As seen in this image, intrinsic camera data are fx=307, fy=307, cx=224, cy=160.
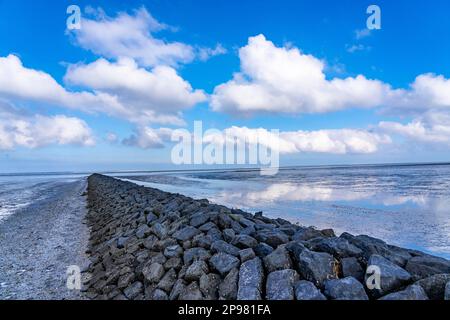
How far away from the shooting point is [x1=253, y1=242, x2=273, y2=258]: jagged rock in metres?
4.72

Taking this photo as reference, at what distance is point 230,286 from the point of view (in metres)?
4.20

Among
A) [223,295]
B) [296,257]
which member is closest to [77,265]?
[223,295]

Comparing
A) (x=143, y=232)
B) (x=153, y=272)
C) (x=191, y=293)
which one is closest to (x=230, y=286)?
(x=191, y=293)

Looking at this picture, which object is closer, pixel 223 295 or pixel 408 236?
pixel 223 295

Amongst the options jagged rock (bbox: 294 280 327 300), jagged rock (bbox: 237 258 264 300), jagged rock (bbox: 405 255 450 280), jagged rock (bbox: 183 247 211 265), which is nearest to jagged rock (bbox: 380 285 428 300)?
jagged rock (bbox: 405 255 450 280)

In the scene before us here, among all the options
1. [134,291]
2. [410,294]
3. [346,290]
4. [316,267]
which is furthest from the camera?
[134,291]

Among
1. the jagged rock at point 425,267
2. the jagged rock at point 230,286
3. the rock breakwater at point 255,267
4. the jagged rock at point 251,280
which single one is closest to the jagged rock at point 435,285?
the rock breakwater at point 255,267

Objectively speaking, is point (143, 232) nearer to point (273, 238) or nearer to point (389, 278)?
point (273, 238)

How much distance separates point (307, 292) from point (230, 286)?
107 centimetres

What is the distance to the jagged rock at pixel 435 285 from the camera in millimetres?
3428

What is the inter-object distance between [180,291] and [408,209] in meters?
11.8
